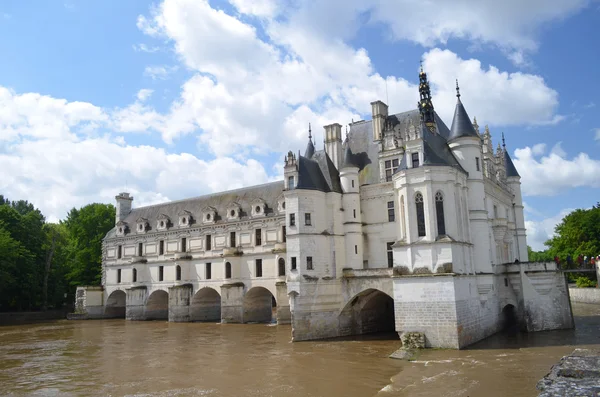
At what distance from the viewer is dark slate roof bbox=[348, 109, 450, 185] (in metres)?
29.8

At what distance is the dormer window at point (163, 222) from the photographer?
47103 mm

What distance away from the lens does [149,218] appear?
165 feet

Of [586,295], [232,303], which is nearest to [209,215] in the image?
[232,303]

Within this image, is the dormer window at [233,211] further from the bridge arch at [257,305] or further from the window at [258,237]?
the bridge arch at [257,305]

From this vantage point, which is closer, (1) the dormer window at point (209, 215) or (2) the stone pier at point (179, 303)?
(2) the stone pier at point (179, 303)

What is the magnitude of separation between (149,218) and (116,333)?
1701 centimetres

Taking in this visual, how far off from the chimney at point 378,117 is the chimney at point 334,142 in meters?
2.35

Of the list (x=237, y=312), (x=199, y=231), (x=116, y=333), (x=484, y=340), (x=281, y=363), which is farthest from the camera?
(x=199, y=231)

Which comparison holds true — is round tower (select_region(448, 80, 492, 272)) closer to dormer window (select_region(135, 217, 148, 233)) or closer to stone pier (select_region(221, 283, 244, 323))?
stone pier (select_region(221, 283, 244, 323))

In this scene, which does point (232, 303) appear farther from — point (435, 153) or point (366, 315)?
point (435, 153)

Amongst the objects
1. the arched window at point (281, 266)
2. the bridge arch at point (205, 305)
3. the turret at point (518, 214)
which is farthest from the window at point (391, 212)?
the bridge arch at point (205, 305)

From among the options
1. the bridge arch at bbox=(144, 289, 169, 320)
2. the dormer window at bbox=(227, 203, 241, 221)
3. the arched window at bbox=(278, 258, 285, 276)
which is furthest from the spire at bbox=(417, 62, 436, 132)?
the bridge arch at bbox=(144, 289, 169, 320)

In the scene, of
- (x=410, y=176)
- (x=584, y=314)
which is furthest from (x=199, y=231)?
(x=584, y=314)

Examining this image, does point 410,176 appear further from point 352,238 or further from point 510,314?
point 510,314
